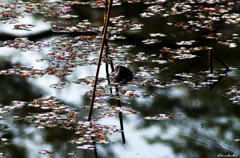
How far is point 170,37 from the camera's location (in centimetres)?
639

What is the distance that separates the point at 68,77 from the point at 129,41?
1.76 m

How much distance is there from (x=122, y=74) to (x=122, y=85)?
244 mm

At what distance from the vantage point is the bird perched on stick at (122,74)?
477cm

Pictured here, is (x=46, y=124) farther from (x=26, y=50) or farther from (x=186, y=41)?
(x=186, y=41)

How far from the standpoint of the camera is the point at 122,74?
4801mm

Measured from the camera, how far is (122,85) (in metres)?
4.61

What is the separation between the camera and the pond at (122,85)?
11.2 ft

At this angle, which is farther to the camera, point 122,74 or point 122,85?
point 122,74

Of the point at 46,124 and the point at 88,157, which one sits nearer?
the point at 88,157

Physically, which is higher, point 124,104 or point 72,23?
point 72,23

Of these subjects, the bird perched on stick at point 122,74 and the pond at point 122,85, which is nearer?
the pond at point 122,85

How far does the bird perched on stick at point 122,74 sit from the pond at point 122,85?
9 centimetres

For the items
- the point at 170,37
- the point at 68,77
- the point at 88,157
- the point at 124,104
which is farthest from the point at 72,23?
the point at 88,157

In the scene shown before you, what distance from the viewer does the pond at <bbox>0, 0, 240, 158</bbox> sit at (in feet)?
11.2
